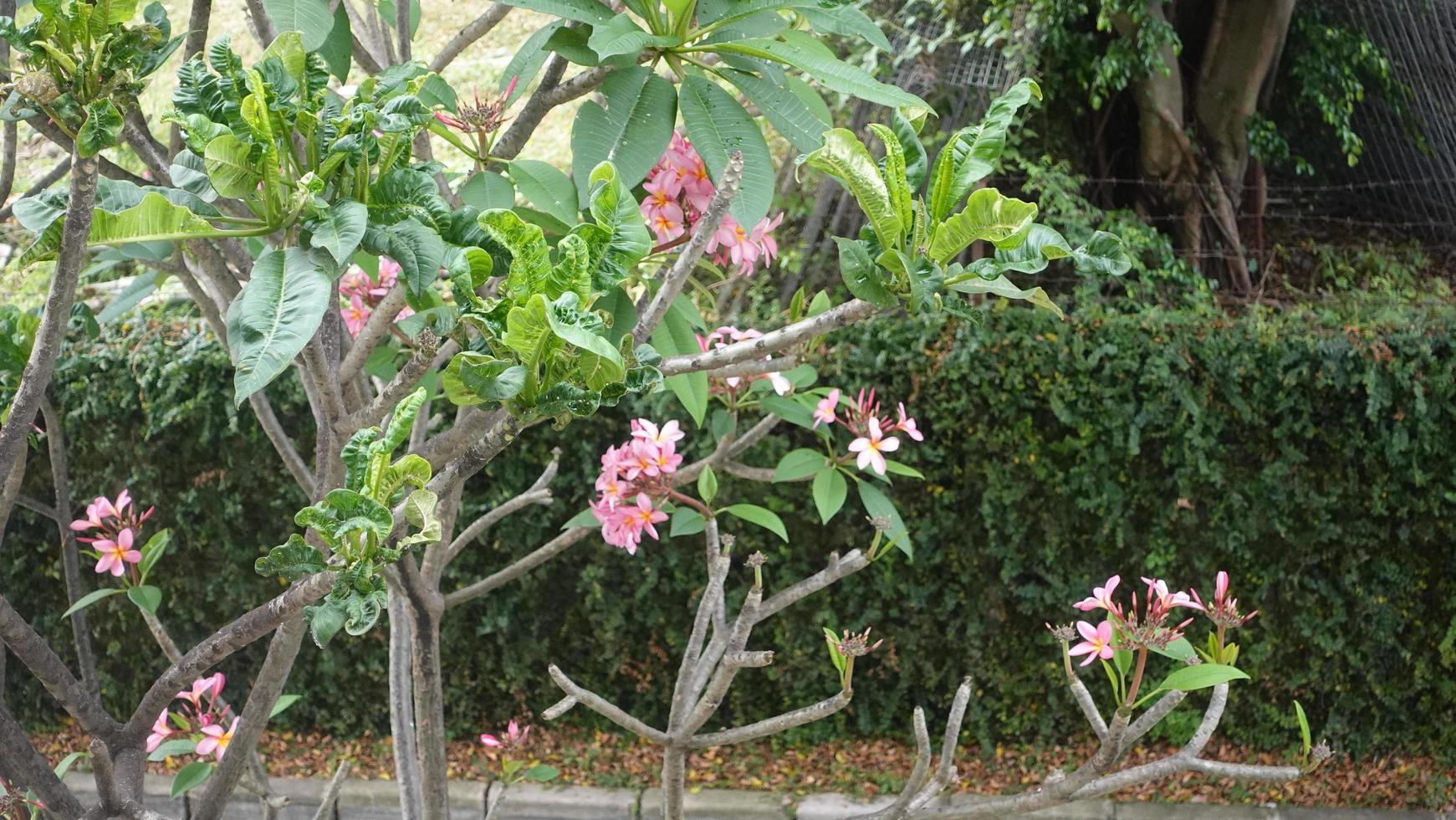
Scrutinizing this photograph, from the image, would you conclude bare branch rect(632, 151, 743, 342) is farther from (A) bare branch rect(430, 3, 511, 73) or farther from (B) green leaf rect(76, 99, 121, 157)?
(A) bare branch rect(430, 3, 511, 73)

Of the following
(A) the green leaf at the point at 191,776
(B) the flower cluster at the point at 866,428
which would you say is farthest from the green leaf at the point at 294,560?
(B) the flower cluster at the point at 866,428

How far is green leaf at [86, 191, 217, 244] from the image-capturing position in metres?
0.72

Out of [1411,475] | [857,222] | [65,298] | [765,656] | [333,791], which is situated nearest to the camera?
[65,298]

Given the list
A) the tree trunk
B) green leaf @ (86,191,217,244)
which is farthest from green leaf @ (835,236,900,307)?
the tree trunk

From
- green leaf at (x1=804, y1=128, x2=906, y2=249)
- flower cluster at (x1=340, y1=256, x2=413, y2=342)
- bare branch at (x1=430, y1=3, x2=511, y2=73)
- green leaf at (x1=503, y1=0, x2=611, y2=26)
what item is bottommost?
flower cluster at (x1=340, y1=256, x2=413, y2=342)

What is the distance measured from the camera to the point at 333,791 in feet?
4.99

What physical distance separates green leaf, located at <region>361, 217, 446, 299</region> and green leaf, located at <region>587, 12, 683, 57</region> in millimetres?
252

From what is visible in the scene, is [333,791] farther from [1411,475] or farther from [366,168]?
[1411,475]

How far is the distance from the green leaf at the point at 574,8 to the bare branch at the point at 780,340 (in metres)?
0.32

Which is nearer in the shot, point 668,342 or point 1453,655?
point 668,342

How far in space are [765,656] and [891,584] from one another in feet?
7.24

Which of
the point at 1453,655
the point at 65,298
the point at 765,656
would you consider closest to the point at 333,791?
the point at 765,656

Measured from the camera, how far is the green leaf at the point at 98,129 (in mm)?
678

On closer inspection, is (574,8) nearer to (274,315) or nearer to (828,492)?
(274,315)
